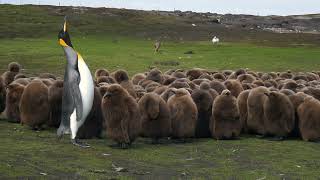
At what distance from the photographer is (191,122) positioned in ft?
38.9

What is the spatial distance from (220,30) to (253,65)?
38.7 m

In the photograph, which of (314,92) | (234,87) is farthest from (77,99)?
(314,92)

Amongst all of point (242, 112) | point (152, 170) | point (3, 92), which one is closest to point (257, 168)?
point (152, 170)

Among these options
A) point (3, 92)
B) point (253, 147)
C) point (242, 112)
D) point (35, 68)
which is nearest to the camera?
point (253, 147)

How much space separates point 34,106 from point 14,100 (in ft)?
3.48

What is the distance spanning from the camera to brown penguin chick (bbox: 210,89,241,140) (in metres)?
11.9

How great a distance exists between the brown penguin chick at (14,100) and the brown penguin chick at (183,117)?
346 centimetres

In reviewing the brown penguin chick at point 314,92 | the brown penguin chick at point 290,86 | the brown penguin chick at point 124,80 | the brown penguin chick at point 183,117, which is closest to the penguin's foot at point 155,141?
the brown penguin chick at point 183,117

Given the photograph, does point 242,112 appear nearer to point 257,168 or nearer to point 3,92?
point 257,168

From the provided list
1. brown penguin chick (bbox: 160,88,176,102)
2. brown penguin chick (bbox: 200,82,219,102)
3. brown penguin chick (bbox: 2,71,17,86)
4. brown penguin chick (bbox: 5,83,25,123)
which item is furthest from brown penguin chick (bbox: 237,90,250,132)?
brown penguin chick (bbox: 2,71,17,86)

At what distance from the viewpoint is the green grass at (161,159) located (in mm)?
8664

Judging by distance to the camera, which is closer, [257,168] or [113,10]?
[257,168]

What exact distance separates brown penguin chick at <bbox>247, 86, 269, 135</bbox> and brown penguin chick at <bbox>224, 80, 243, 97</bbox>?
5.09 ft

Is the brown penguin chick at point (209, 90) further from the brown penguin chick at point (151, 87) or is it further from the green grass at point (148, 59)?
the green grass at point (148, 59)
